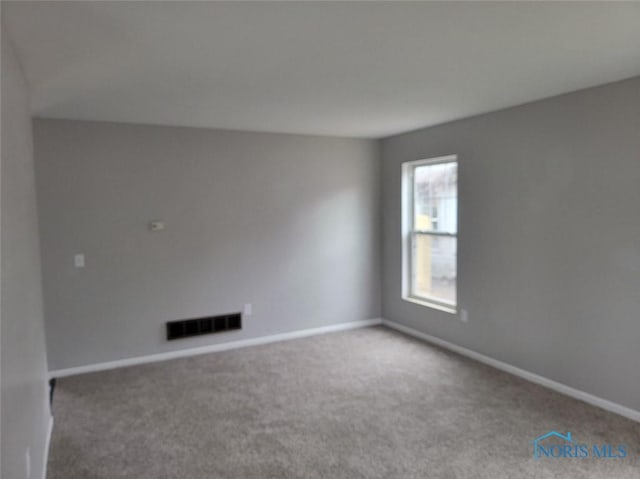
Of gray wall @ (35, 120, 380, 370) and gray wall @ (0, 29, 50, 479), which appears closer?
gray wall @ (0, 29, 50, 479)

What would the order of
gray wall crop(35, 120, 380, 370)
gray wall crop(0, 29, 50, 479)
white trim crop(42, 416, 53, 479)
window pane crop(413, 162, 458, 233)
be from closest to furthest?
gray wall crop(0, 29, 50, 479)
white trim crop(42, 416, 53, 479)
gray wall crop(35, 120, 380, 370)
window pane crop(413, 162, 458, 233)

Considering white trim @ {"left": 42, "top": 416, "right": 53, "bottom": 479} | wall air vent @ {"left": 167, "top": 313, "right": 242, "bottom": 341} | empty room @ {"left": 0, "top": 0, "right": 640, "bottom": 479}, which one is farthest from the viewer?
wall air vent @ {"left": 167, "top": 313, "right": 242, "bottom": 341}

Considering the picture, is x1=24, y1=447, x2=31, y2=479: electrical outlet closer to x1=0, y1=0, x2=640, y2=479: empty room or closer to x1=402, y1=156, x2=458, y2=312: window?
x1=0, y1=0, x2=640, y2=479: empty room

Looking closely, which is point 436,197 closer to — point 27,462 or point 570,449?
point 570,449

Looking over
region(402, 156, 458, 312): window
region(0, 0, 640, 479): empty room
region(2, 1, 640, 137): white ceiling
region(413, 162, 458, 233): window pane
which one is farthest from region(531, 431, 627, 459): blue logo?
region(2, 1, 640, 137): white ceiling

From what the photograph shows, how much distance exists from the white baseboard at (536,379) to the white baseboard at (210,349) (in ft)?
2.30

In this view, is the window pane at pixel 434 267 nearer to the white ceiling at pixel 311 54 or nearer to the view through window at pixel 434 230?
the view through window at pixel 434 230

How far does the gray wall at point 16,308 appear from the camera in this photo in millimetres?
1581

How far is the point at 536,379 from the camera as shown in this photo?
366 centimetres

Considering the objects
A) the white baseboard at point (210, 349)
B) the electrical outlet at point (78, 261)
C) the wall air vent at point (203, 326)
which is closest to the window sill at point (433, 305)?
the white baseboard at point (210, 349)

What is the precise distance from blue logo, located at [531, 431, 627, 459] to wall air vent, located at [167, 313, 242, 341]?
2998mm

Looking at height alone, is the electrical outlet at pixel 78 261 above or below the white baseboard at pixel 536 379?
above

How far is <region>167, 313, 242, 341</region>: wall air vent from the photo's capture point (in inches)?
175

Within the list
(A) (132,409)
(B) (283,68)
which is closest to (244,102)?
(B) (283,68)
